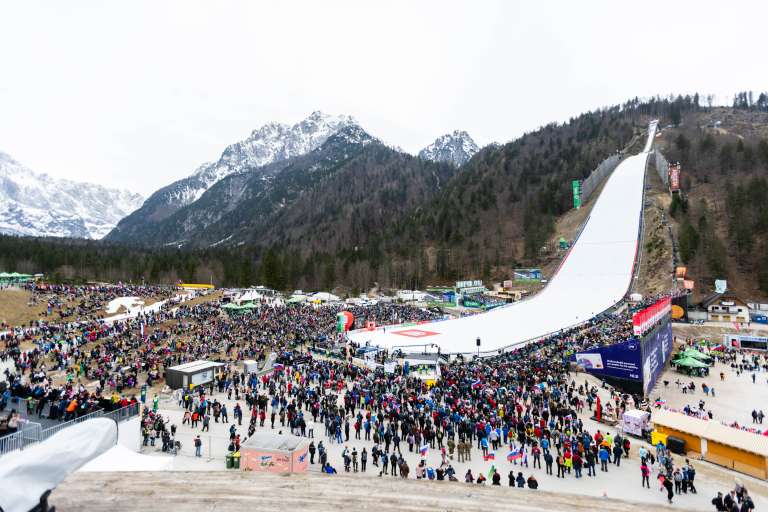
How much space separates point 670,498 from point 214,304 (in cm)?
5210

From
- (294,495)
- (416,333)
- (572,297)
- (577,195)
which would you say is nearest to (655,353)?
(416,333)

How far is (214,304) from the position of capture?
54.8 m

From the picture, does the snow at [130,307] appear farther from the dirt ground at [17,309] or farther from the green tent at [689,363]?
the green tent at [689,363]

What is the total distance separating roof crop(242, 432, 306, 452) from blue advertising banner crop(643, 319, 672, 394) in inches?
936

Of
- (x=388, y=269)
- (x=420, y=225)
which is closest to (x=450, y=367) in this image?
(x=388, y=269)

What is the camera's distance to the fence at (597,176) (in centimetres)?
10712

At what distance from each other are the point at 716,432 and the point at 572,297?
4243cm

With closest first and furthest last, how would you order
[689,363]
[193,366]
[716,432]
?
[716,432] → [193,366] → [689,363]

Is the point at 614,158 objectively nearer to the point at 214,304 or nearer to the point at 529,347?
the point at 529,347

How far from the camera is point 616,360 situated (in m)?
27.5

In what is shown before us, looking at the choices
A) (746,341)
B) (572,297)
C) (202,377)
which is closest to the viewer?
(202,377)

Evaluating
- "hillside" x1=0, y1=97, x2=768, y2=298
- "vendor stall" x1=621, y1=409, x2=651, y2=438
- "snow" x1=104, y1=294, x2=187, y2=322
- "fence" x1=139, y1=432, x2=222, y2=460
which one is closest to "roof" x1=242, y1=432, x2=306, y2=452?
"fence" x1=139, y1=432, x2=222, y2=460

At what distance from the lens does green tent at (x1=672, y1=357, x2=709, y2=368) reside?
32031 mm

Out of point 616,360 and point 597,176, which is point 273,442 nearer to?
point 616,360
